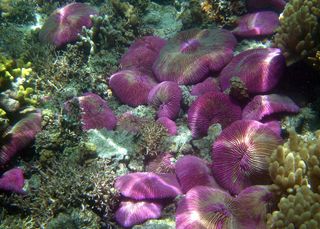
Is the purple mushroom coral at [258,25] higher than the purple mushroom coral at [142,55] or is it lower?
higher

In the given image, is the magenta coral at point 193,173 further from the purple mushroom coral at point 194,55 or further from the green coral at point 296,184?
the purple mushroom coral at point 194,55

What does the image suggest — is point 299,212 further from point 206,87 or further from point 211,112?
point 206,87

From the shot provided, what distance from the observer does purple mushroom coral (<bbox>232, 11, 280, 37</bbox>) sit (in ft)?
20.8

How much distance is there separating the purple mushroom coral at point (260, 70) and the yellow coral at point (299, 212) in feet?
6.90

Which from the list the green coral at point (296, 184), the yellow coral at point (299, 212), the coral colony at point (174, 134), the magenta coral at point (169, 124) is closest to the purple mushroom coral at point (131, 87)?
the coral colony at point (174, 134)

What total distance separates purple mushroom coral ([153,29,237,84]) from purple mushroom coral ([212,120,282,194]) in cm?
170

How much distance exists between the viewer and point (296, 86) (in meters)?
5.10

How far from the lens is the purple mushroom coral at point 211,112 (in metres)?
5.06

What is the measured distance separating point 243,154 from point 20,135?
3.52 m

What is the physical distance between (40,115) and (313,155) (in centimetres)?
429

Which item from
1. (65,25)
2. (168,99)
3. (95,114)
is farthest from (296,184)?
(65,25)

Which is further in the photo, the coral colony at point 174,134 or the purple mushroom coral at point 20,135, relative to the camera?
the purple mushroom coral at point 20,135

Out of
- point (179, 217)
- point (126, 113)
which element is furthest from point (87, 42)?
point (179, 217)

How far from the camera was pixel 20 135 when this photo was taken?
512 centimetres
